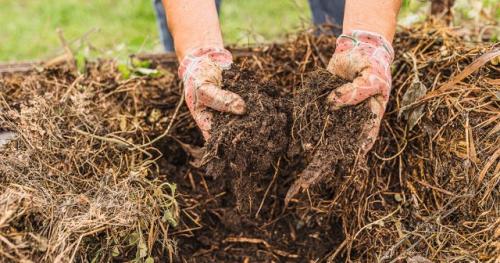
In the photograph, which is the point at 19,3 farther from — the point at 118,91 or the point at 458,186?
the point at 458,186

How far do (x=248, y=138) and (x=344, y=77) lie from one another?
0.37 metres

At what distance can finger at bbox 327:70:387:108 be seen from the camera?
1.55 m

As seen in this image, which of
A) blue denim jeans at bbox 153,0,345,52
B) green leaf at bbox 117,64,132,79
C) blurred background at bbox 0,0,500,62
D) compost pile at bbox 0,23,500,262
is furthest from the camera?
blurred background at bbox 0,0,500,62

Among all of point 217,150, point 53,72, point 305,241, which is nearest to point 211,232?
point 305,241

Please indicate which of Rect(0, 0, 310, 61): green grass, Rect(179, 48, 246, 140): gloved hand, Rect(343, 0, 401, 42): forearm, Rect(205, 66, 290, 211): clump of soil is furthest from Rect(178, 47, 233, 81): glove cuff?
Rect(0, 0, 310, 61): green grass

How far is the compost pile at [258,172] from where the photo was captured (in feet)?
4.90

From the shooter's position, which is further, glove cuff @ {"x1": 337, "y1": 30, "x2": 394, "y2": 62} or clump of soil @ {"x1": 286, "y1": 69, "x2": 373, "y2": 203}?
glove cuff @ {"x1": 337, "y1": 30, "x2": 394, "y2": 62}

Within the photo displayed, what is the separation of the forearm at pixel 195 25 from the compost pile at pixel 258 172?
7.0 inches

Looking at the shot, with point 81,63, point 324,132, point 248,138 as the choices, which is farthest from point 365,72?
point 81,63

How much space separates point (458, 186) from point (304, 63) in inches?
30.2

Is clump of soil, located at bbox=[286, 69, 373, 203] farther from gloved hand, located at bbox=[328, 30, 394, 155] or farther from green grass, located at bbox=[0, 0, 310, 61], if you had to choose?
green grass, located at bbox=[0, 0, 310, 61]

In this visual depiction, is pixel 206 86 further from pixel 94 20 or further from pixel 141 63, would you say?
pixel 94 20

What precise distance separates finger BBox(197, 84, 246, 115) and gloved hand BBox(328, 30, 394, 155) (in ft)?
0.88

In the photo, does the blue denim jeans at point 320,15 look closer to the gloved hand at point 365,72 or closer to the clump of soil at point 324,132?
the gloved hand at point 365,72
